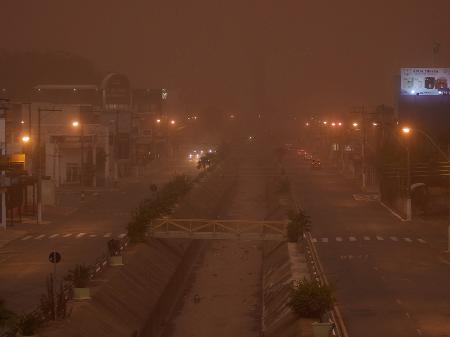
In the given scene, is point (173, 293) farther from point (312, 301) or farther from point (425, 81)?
point (425, 81)

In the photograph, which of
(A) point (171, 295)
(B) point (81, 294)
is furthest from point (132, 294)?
(A) point (171, 295)

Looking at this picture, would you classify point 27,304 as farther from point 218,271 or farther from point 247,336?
point 218,271

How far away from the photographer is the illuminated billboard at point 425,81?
100 m

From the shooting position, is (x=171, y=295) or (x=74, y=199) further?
(x=74, y=199)

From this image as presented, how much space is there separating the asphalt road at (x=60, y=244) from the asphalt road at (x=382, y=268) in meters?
10.5

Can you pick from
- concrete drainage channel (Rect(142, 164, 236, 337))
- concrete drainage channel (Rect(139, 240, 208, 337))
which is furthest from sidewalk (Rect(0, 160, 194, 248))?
concrete drainage channel (Rect(139, 240, 208, 337))

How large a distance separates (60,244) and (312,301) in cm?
2214

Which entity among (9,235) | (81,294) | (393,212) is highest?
(393,212)

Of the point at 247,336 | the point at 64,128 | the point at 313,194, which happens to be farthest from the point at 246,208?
the point at 247,336

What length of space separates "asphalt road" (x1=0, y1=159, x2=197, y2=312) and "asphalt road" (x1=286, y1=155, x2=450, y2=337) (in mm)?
10494

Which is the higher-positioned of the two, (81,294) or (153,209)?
(153,209)

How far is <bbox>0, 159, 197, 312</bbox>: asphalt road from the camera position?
1289 inches

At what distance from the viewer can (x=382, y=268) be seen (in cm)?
3841

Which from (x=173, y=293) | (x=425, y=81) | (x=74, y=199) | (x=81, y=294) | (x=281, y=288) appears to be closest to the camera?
(x=81, y=294)
